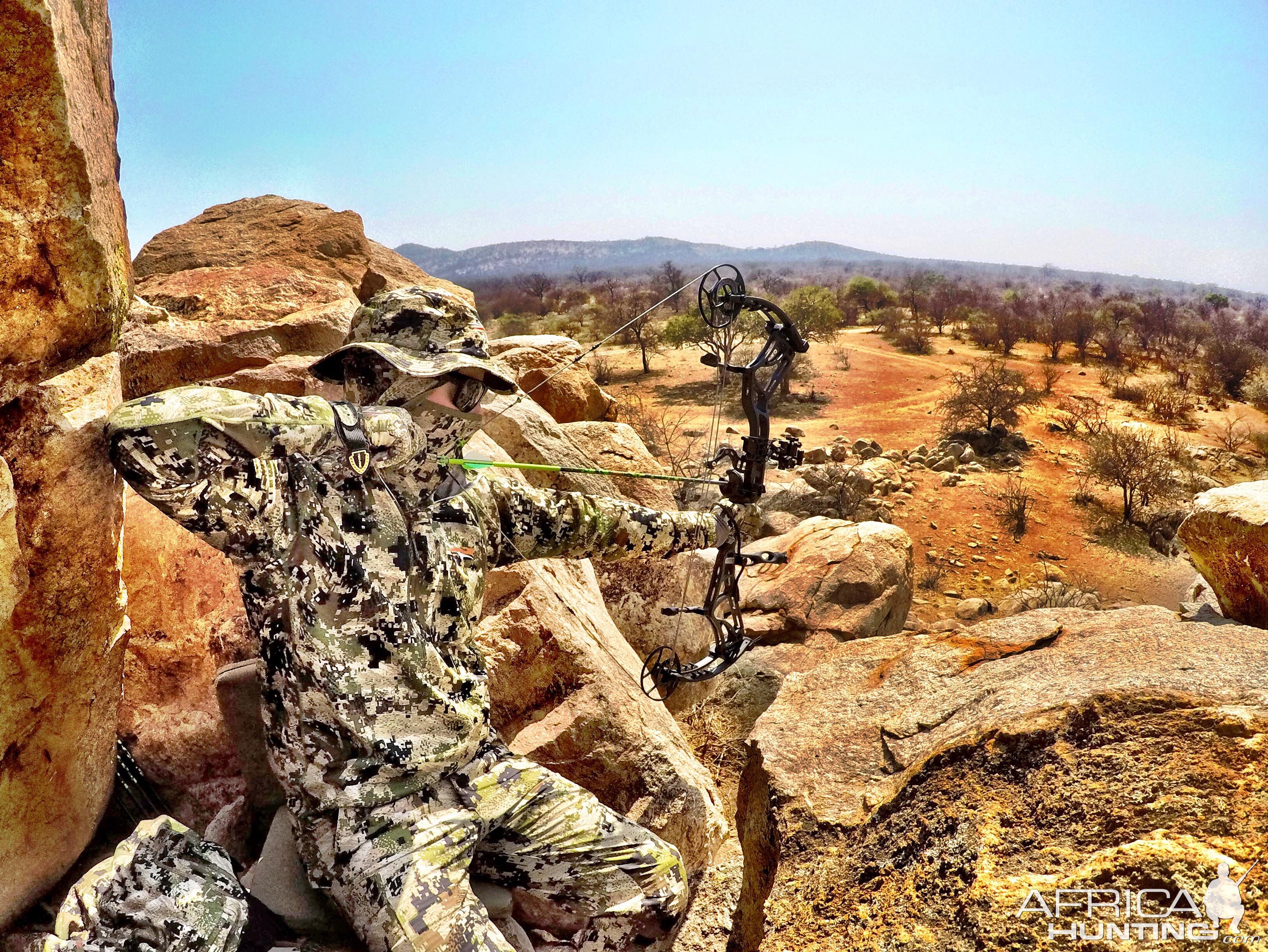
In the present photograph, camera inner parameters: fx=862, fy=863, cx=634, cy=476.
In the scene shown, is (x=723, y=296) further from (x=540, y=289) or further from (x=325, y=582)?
(x=540, y=289)

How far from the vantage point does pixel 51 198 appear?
2.38m

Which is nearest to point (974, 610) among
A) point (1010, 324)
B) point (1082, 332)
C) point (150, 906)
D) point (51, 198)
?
point (150, 906)

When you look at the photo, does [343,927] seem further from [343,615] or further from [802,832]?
[802,832]

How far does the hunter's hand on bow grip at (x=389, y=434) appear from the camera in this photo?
8.05ft

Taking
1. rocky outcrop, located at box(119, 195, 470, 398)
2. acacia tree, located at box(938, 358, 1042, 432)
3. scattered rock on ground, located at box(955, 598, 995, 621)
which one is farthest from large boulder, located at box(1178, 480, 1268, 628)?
acacia tree, located at box(938, 358, 1042, 432)

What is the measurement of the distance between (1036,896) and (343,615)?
207 cm

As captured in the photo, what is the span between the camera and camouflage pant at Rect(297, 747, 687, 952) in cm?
240

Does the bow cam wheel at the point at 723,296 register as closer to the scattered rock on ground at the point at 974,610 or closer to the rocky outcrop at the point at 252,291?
the rocky outcrop at the point at 252,291

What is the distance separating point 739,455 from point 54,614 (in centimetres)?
242

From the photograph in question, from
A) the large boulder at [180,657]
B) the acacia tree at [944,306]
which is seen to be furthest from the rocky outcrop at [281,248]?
the acacia tree at [944,306]

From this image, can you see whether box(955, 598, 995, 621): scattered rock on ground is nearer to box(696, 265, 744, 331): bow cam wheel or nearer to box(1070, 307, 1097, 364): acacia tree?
box(696, 265, 744, 331): bow cam wheel

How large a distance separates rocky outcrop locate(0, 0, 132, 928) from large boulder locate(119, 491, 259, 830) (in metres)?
0.36

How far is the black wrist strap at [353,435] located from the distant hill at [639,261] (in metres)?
63.0

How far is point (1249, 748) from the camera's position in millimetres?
2424
